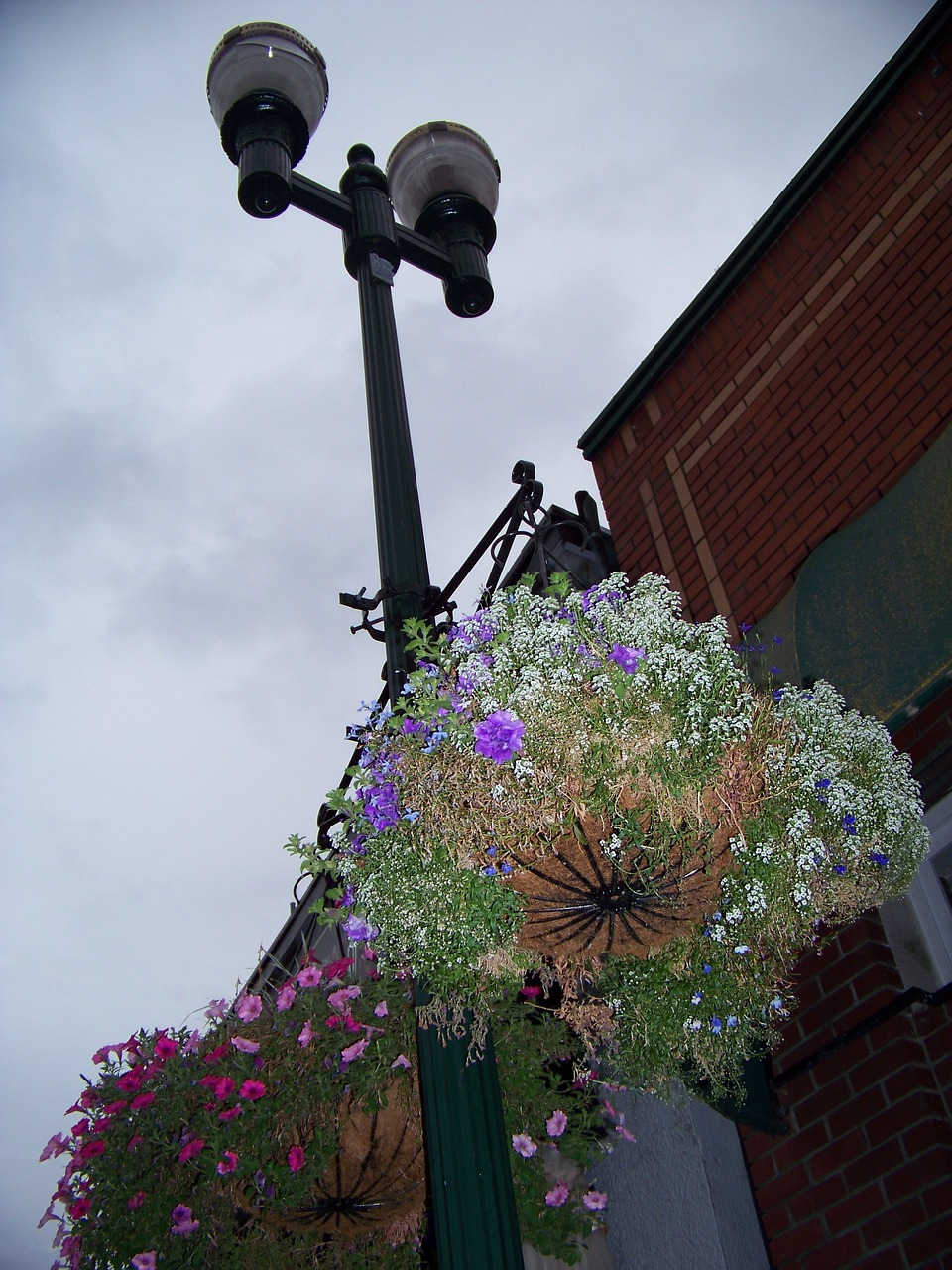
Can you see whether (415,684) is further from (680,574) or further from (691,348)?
(691,348)

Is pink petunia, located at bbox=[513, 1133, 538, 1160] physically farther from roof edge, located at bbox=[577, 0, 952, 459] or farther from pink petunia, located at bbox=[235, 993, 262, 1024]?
roof edge, located at bbox=[577, 0, 952, 459]

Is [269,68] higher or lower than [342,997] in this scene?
higher

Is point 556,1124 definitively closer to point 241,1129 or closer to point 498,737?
point 241,1129

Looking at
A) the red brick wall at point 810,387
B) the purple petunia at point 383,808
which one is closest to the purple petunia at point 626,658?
the purple petunia at point 383,808

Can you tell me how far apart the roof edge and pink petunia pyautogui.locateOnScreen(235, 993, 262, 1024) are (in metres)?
4.60

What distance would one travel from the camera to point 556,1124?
153 inches

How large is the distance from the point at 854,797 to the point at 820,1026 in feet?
4.90

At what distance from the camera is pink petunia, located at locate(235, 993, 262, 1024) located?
3818 millimetres

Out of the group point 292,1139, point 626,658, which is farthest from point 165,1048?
point 626,658

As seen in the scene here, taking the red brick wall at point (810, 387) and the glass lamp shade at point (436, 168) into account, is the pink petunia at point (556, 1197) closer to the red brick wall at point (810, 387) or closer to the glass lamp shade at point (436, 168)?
the red brick wall at point (810, 387)

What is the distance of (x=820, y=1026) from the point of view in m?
4.10

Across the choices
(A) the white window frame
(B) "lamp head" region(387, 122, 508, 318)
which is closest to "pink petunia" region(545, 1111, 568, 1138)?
(A) the white window frame

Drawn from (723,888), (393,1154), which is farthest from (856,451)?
(393,1154)

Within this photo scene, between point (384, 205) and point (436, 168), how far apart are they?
18.0 inches
